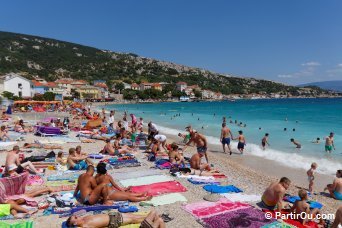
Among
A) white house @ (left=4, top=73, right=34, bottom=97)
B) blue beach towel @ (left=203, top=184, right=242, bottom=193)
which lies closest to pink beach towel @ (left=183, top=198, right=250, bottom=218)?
blue beach towel @ (left=203, top=184, right=242, bottom=193)

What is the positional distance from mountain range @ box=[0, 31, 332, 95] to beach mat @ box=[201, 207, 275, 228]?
91.9 meters

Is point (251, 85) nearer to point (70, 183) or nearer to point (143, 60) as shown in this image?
point (143, 60)

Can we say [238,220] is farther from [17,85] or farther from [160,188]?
[17,85]

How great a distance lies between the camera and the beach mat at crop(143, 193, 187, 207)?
6.41 metres

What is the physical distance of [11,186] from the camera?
20.6 ft

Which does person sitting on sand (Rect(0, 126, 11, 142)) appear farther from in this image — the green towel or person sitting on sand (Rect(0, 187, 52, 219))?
the green towel

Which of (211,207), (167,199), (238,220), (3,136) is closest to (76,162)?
(167,199)

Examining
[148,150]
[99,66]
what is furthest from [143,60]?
[148,150]

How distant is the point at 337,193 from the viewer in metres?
7.61

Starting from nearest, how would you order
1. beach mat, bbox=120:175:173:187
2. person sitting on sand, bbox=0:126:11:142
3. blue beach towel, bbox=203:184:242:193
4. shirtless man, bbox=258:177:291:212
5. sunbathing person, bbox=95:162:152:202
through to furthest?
1. shirtless man, bbox=258:177:291:212
2. sunbathing person, bbox=95:162:152:202
3. blue beach towel, bbox=203:184:242:193
4. beach mat, bbox=120:175:173:187
5. person sitting on sand, bbox=0:126:11:142

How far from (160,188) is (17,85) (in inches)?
2375

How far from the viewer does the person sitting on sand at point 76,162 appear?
29.7 feet

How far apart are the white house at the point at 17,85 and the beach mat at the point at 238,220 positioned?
61.1 metres

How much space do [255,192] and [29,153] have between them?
8275 mm
